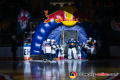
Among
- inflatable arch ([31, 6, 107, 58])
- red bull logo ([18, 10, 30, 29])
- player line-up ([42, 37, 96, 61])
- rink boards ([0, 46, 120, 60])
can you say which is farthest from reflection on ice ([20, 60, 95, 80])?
red bull logo ([18, 10, 30, 29])

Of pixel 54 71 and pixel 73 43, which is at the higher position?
pixel 73 43

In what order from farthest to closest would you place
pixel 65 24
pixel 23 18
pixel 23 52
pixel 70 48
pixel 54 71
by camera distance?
1. pixel 70 48
2. pixel 23 52
3. pixel 23 18
4. pixel 65 24
5. pixel 54 71

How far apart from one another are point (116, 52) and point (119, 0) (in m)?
5.60

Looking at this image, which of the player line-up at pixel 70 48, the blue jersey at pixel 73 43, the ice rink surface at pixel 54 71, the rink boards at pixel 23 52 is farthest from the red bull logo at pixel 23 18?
the ice rink surface at pixel 54 71

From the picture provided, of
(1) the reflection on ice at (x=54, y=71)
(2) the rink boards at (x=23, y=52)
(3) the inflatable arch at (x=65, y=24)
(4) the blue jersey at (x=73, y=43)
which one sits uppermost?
(3) the inflatable arch at (x=65, y=24)

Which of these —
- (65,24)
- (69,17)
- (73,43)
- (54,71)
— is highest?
(69,17)

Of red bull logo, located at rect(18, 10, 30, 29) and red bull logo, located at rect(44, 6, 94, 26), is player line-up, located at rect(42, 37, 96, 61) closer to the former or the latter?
red bull logo, located at rect(44, 6, 94, 26)

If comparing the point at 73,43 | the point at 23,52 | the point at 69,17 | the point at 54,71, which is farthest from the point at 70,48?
the point at 54,71

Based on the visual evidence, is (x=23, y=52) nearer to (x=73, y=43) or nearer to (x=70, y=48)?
(x=70, y=48)

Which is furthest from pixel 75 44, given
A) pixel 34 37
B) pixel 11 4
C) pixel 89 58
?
pixel 11 4

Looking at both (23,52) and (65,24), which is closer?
(65,24)

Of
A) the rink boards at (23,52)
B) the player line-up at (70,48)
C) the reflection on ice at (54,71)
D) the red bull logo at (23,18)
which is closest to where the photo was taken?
the reflection on ice at (54,71)

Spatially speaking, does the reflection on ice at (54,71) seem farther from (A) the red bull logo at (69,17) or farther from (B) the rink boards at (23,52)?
(B) the rink boards at (23,52)

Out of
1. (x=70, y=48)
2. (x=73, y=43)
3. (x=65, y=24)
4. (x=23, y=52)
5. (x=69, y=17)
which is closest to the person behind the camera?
(x=69, y=17)
